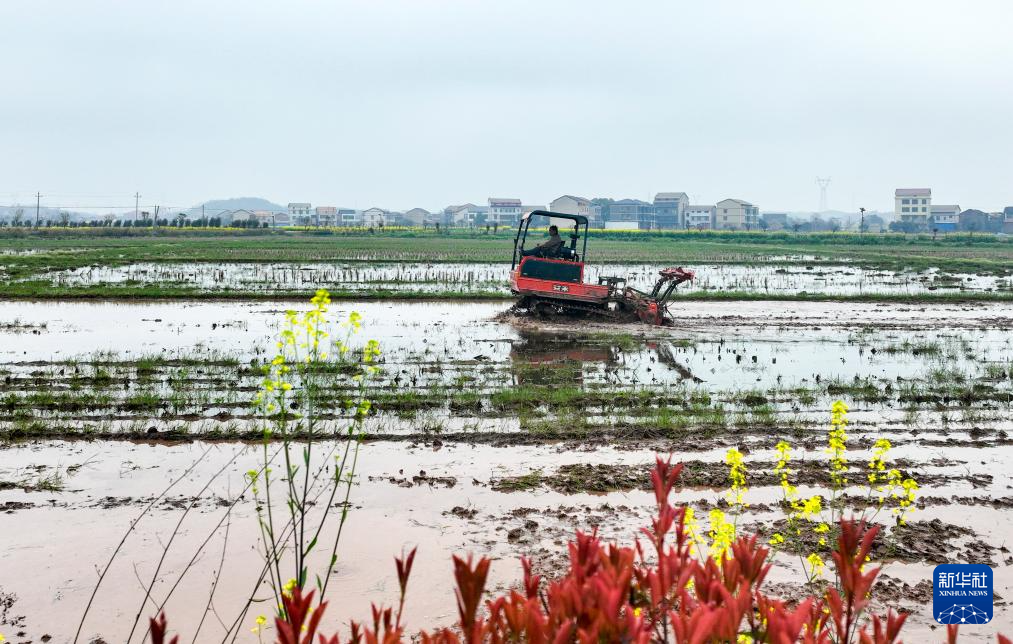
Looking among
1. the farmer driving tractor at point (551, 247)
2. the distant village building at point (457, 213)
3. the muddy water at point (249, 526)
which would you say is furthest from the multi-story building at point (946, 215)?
the muddy water at point (249, 526)

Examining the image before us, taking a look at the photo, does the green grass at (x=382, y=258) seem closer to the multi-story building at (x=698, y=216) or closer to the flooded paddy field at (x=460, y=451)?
the flooded paddy field at (x=460, y=451)

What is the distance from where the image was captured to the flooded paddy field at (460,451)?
6211 millimetres

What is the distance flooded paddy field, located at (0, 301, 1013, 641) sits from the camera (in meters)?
6.21

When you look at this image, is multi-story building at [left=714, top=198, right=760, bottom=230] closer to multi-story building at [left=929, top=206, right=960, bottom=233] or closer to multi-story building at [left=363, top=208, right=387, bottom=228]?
multi-story building at [left=929, top=206, right=960, bottom=233]

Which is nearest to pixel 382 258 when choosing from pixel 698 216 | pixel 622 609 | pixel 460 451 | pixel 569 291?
pixel 569 291

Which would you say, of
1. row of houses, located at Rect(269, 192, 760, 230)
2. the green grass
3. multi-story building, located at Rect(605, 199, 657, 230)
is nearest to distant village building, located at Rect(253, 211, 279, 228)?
row of houses, located at Rect(269, 192, 760, 230)

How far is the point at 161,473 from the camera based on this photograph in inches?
335

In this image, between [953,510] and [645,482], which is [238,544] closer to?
[645,482]

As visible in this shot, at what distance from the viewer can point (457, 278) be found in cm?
3291

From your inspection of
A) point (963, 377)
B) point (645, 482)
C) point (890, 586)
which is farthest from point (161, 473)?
point (963, 377)

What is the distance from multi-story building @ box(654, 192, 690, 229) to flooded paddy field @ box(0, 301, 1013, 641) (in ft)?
463

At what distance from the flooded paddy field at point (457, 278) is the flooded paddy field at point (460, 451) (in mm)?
11160

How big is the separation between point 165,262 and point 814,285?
93.8 feet

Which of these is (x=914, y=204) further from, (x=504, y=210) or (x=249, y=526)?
(x=249, y=526)
